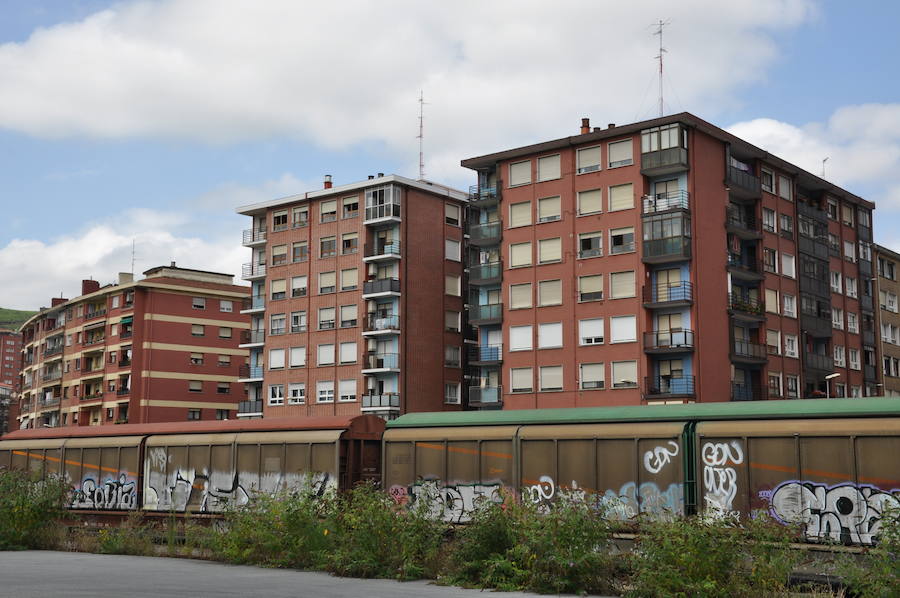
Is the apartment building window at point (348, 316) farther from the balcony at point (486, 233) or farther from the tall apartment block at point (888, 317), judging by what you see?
the tall apartment block at point (888, 317)

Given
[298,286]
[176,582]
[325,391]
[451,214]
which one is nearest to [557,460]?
[176,582]

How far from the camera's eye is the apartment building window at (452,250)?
6769 cm

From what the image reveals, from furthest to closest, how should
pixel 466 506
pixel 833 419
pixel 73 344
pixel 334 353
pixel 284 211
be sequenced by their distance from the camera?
1. pixel 73 344
2. pixel 284 211
3. pixel 334 353
4. pixel 466 506
5. pixel 833 419

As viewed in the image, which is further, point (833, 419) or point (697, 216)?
point (697, 216)

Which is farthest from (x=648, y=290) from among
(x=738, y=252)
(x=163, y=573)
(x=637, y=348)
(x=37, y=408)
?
(x=37, y=408)

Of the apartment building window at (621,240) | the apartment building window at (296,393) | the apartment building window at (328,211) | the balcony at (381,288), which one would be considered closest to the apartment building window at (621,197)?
the apartment building window at (621,240)

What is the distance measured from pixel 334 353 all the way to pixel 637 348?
21.8 metres

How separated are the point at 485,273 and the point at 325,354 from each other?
13.2 m

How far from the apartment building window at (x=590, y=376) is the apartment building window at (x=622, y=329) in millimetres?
1651

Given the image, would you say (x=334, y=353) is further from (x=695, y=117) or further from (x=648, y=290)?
(x=695, y=117)

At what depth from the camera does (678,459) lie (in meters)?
21.9

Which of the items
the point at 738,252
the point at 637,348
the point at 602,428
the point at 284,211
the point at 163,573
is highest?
the point at 284,211

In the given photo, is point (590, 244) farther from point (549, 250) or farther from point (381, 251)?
point (381, 251)

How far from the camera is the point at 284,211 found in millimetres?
71375
